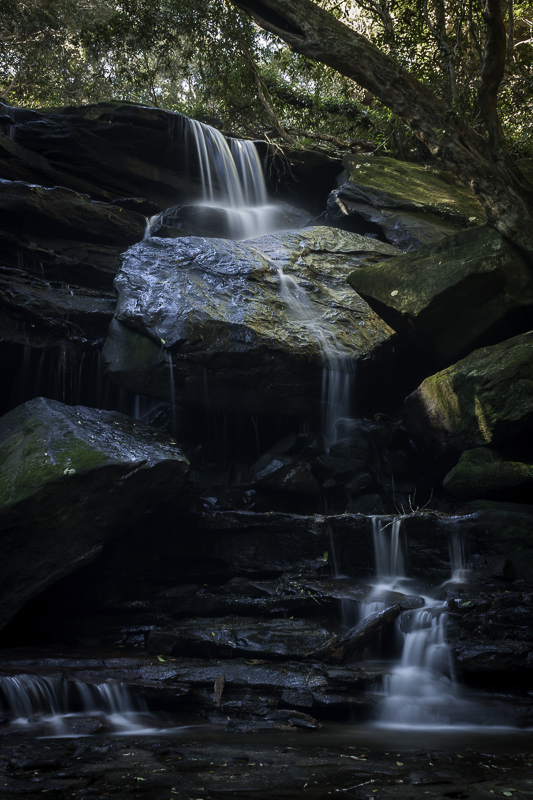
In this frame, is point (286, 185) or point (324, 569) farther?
point (286, 185)

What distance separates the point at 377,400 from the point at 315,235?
4.31 metres

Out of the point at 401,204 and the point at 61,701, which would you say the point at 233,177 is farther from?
the point at 61,701

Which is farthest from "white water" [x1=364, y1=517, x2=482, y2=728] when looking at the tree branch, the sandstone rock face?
the tree branch

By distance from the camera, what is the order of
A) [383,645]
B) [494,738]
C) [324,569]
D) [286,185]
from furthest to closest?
[286,185] < [324,569] < [383,645] < [494,738]

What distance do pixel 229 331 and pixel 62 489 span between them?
356 centimetres

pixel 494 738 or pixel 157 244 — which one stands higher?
pixel 157 244

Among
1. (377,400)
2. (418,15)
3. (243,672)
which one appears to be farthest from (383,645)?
(418,15)

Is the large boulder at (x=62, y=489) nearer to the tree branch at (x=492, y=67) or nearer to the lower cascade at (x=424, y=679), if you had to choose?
the lower cascade at (x=424, y=679)

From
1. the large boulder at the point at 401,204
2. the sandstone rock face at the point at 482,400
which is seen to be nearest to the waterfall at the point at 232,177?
the large boulder at the point at 401,204

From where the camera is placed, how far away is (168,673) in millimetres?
5430

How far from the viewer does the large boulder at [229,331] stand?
8414 mm

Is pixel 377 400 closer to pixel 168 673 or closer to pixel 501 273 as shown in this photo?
pixel 501 273

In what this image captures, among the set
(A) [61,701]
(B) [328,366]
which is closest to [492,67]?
(B) [328,366]

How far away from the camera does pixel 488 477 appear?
24.0ft
